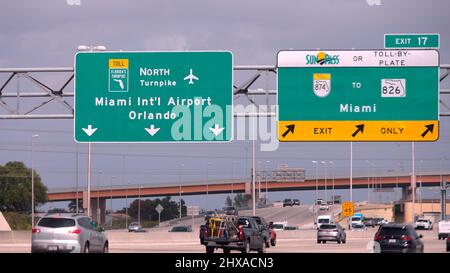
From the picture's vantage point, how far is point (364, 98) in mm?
38094

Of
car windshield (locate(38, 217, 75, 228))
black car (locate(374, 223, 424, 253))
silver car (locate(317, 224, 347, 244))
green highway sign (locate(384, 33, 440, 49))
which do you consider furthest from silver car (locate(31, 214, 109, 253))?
silver car (locate(317, 224, 347, 244))

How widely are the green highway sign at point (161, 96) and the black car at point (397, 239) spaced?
797cm

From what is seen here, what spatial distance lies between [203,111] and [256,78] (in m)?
3.95

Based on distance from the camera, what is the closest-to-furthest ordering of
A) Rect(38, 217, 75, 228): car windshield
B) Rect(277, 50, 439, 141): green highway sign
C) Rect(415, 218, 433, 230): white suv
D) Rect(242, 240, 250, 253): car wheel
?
Rect(38, 217, 75, 228): car windshield, Rect(277, 50, 439, 141): green highway sign, Rect(242, 240, 250, 253): car wheel, Rect(415, 218, 433, 230): white suv

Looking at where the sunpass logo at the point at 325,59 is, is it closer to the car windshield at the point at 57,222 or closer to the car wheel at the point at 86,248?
the car wheel at the point at 86,248

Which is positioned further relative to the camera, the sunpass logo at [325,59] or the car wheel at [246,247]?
the car wheel at [246,247]

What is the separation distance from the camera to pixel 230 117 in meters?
38.6

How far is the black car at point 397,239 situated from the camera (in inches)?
1531

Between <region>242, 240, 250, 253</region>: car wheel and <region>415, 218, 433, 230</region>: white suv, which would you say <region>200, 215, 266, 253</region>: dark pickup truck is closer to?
<region>242, 240, 250, 253</region>: car wheel

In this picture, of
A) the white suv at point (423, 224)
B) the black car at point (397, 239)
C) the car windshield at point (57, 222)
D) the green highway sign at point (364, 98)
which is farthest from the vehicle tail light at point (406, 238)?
the white suv at point (423, 224)

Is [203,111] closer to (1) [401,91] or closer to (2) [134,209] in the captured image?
(1) [401,91]

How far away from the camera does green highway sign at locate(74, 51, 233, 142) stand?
1516 inches

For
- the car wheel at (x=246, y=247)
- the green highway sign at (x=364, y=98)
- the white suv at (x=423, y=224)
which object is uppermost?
the green highway sign at (x=364, y=98)

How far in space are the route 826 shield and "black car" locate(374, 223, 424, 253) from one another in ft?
21.9
